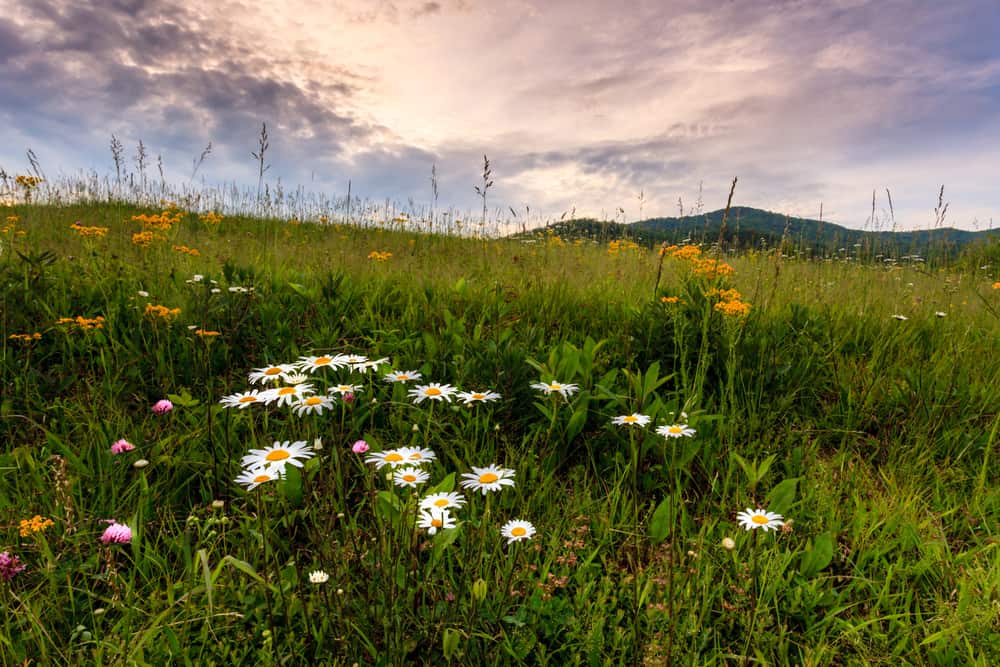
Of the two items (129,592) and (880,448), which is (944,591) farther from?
(129,592)

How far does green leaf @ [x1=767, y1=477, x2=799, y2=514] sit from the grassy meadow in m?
0.01

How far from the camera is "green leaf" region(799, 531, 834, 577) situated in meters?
1.61

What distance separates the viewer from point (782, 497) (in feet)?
5.94

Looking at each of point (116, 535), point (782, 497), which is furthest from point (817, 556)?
point (116, 535)

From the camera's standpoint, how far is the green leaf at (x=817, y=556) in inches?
63.3

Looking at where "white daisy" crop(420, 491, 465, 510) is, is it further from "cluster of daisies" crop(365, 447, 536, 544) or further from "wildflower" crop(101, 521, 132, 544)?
"wildflower" crop(101, 521, 132, 544)

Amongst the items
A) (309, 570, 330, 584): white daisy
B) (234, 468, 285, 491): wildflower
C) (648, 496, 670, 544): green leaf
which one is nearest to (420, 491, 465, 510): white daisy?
(309, 570, 330, 584): white daisy

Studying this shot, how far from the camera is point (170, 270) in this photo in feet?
12.1

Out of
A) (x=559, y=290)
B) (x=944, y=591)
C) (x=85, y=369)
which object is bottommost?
(x=944, y=591)

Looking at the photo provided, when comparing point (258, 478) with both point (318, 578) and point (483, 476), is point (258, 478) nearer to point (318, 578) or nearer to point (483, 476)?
point (318, 578)

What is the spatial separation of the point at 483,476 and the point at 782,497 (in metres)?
1.18

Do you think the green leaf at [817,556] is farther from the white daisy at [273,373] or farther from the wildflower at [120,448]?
the wildflower at [120,448]

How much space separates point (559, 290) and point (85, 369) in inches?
107

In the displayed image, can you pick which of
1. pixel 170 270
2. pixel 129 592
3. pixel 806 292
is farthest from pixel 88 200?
pixel 806 292
